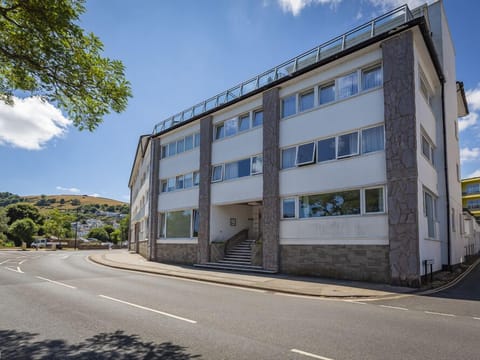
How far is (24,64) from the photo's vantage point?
7332mm

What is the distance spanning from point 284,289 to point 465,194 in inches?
2832

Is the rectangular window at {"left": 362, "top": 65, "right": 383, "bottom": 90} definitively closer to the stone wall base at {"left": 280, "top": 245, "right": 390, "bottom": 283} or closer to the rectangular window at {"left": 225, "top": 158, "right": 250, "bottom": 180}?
the stone wall base at {"left": 280, "top": 245, "right": 390, "bottom": 283}

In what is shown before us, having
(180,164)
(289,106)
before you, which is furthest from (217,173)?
(289,106)

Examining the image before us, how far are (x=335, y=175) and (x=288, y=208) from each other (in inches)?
119

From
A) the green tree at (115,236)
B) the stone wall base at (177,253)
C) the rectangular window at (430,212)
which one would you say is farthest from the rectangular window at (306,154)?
the green tree at (115,236)

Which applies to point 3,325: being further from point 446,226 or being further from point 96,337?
point 446,226

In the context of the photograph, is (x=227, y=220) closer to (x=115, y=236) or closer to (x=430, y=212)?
(x=430, y=212)

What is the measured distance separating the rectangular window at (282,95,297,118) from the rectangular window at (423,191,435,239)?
723cm

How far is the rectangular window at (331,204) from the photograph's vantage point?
14.4m

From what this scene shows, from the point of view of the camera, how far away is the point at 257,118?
19.5 meters

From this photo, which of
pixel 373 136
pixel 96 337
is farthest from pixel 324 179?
pixel 96 337

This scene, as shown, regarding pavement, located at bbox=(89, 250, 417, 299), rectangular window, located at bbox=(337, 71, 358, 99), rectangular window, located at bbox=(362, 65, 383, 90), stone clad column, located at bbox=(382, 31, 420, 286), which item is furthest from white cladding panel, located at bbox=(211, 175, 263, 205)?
stone clad column, located at bbox=(382, 31, 420, 286)

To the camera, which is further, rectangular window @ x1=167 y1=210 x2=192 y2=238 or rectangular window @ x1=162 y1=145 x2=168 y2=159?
rectangular window @ x1=162 y1=145 x2=168 y2=159

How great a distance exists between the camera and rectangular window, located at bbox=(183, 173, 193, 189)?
77.5 feet
